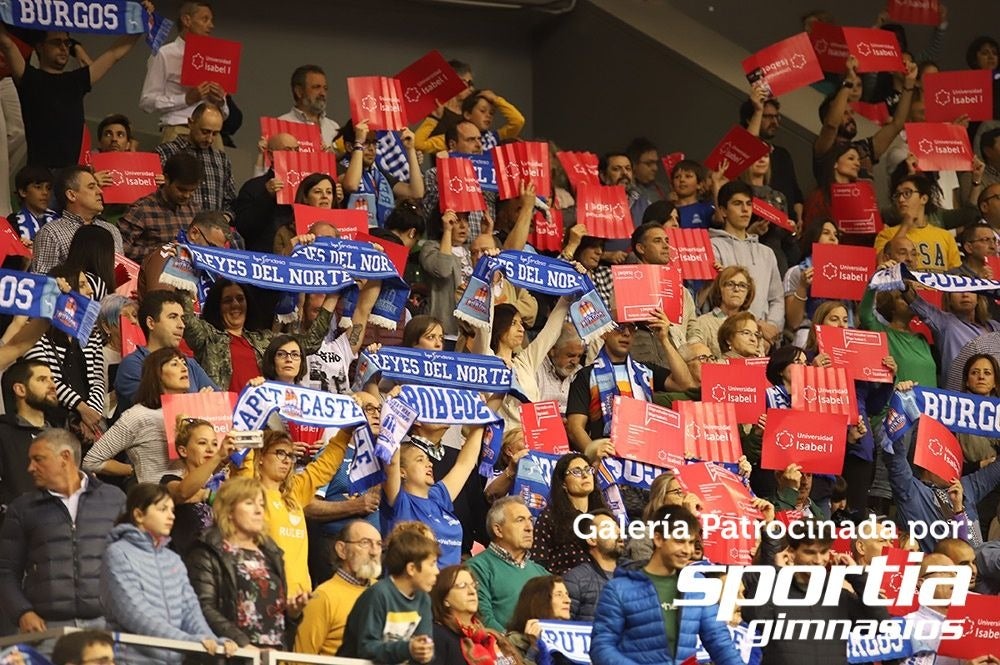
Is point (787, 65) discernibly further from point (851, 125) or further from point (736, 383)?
point (736, 383)

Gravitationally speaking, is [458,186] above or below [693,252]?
above

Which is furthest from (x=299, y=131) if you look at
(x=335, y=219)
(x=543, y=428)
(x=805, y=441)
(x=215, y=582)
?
(x=215, y=582)

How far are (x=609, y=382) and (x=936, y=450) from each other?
1.57 metres

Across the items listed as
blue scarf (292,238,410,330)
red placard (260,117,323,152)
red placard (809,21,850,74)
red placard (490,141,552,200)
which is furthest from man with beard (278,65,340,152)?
red placard (809,21,850,74)

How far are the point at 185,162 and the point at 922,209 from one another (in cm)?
438

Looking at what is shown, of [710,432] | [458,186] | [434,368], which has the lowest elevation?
[710,432]

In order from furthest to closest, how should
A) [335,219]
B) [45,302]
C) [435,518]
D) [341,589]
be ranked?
[335,219] → [435,518] → [45,302] → [341,589]

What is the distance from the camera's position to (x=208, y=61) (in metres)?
11.8

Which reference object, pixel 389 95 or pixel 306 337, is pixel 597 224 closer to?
pixel 389 95

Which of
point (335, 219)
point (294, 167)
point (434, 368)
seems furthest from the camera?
point (294, 167)

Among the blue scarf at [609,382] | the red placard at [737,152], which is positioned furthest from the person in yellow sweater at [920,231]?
the blue scarf at [609,382]

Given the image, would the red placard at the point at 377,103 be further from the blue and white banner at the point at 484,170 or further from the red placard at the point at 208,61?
the red placard at the point at 208,61

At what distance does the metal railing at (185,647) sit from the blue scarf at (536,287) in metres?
3.27

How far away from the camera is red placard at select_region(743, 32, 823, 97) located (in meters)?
13.1
